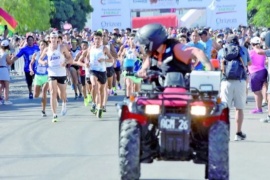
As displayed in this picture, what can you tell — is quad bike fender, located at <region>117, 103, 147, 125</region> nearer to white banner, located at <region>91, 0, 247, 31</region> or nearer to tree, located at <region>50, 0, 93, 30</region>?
white banner, located at <region>91, 0, 247, 31</region>

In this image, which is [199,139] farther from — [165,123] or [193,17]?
[193,17]

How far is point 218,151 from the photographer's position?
10188 millimetres

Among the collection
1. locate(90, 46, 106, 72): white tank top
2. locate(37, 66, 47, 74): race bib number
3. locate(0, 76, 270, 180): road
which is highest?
locate(90, 46, 106, 72): white tank top

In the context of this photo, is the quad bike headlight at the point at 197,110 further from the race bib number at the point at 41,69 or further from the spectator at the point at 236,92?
the race bib number at the point at 41,69

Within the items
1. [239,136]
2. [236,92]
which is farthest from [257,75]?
[236,92]

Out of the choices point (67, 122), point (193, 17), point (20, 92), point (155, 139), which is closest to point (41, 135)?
point (67, 122)

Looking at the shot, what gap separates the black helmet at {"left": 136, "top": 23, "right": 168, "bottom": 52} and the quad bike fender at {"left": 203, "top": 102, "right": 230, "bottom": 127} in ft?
3.23

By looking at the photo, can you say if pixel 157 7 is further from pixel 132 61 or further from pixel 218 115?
pixel 218 115

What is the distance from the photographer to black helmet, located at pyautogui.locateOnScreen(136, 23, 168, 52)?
34.8 feet

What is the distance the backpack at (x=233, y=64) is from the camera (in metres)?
→ 15.9

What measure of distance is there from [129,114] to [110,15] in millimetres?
58888

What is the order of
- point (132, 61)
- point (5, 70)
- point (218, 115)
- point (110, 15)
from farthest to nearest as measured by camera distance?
point (110, 15), point (5, 70), point (132, 61), point (218, 115)

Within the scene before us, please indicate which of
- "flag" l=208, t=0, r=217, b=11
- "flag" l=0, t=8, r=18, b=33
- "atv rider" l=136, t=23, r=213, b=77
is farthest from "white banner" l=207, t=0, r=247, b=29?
"atv rider" l=136, t=23, r=213, b=77

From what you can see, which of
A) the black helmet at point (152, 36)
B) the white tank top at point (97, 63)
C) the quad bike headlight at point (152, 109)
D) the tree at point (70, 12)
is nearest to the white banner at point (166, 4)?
the tree at point (70, 12)
